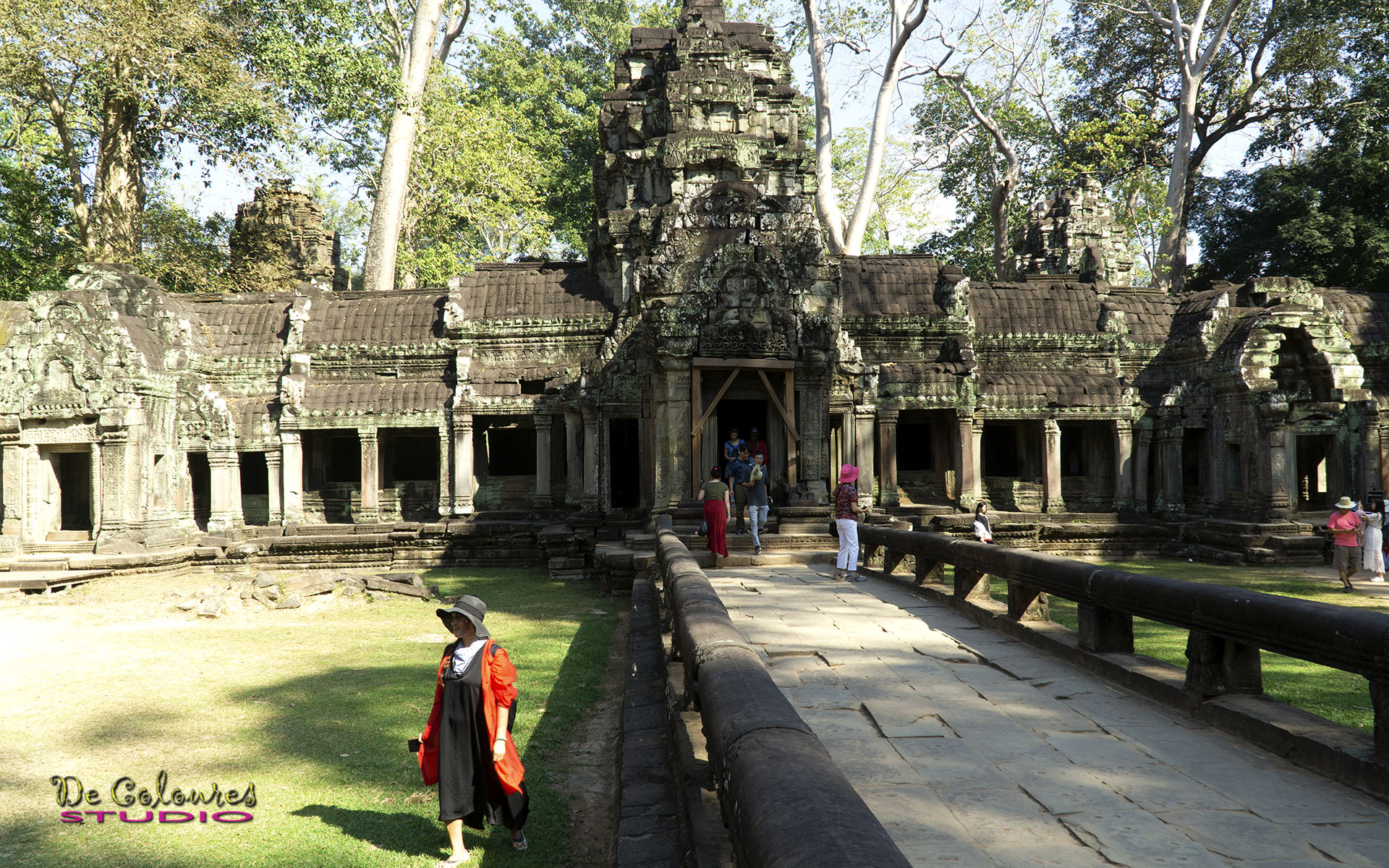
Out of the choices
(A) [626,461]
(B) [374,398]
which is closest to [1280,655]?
(A) [626,461]

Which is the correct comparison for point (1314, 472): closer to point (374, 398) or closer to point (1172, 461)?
point (1172, 461)

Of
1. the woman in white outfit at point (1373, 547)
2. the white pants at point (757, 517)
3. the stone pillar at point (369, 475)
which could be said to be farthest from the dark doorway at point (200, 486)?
the woman in white outfit at point (1373, 547)

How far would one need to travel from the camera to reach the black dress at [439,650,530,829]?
4316mm

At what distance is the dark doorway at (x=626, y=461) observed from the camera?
1819 cm

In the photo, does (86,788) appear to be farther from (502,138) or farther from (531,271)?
(502,138)

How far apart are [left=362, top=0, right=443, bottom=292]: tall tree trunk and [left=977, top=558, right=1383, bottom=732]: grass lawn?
59.7ft

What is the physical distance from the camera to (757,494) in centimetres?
1205

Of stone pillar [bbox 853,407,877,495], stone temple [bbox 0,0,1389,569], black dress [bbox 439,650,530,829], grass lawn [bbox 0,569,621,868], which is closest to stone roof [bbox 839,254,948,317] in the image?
stone temple [bbox 0,0,1389,569]

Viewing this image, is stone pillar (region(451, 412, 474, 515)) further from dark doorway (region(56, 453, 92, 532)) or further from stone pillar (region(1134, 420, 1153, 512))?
stone pillar (region(1134, 420, 1153, 512))

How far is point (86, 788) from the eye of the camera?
558 cm

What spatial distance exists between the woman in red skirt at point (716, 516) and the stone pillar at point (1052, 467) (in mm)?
9674

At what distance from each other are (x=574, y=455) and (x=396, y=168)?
11.7 m

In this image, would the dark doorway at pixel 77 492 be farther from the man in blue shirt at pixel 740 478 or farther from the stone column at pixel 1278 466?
the stone column at pixel 1278 466

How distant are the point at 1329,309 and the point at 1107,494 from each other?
19.9 ft
